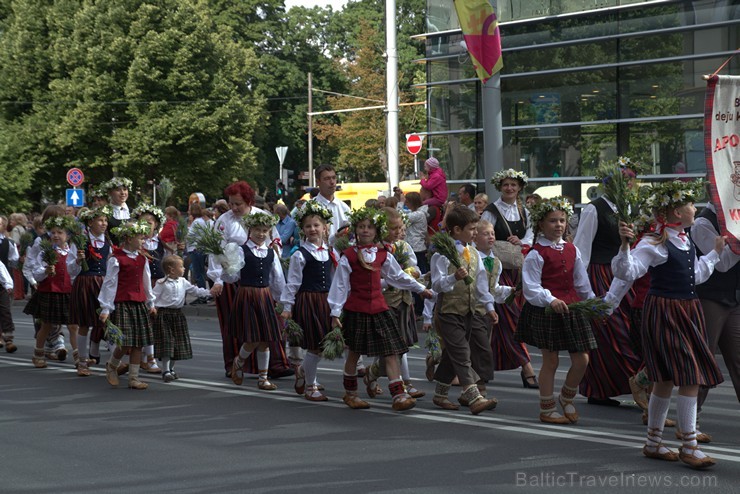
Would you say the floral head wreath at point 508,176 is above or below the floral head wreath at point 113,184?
below

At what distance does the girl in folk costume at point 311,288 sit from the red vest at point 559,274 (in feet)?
7.77

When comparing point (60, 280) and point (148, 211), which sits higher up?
point (148, 211)

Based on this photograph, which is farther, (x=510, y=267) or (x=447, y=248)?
(x=510, y=267)

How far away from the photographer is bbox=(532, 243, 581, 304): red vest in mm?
9016

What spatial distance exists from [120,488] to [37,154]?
40.7 metres

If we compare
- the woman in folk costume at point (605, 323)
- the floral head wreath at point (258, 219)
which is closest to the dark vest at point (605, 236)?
the woman in folk costume at point (605, 323)

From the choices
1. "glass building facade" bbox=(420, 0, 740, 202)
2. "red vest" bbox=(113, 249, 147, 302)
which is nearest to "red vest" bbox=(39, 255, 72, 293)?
"red vest" bbox=(113, 249, 147, 302)

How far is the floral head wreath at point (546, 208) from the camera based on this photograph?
9.12 meters

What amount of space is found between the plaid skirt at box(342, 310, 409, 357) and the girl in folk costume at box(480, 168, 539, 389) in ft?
4.94

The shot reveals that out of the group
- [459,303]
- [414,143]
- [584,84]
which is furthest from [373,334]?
[414,143]

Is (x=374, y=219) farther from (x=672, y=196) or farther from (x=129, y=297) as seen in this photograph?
(x=129, y=297)

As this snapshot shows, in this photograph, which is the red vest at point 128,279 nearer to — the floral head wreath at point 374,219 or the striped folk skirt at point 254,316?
the striped folk skirt at point 254,316

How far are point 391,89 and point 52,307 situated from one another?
13.9 m

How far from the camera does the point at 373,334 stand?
9898mm
